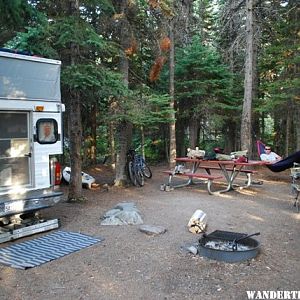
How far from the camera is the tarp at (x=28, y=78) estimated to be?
224 inches

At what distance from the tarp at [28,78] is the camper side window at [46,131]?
1.29 feet

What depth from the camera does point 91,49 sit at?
29.1ft

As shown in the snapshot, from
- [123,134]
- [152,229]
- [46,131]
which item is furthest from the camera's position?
[123,134]

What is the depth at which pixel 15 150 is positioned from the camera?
6.25m

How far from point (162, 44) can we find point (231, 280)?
9129 millimetres

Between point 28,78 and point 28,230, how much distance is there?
2.44 m

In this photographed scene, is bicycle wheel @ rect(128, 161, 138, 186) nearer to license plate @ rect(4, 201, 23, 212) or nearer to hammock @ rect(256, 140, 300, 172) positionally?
hammock @ rect(256, 140, 300, 172)

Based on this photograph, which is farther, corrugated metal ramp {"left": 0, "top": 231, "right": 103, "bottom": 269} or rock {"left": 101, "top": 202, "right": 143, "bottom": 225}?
rock {"left": 101, "top": 202, "right": 143, "bottom": 225}

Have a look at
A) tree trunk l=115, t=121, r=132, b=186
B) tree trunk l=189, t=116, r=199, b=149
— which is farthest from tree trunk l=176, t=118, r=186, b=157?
tree trunk l=115, t=121, r=132, b=186

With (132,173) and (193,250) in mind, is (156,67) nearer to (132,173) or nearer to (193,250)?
(132,173)

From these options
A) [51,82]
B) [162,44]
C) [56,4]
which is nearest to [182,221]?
[51,82]

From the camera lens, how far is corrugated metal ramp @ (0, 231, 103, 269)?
15.5 ft

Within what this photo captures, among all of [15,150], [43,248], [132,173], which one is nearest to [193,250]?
[43,248]

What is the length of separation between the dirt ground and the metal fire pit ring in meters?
0.08
